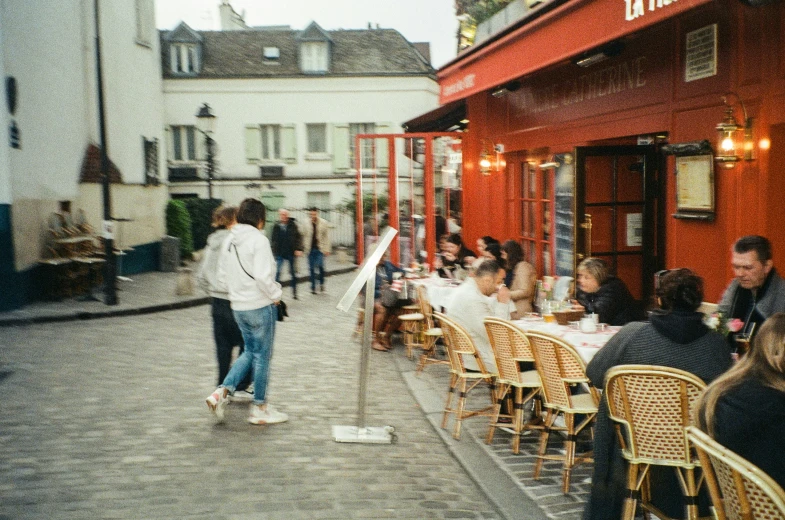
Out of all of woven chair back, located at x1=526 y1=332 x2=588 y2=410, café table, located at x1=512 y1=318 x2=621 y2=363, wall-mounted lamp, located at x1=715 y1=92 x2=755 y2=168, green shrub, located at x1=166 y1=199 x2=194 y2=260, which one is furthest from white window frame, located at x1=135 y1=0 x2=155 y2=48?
woven chair back, located at x1=526 y1=332 x2=588 y2=410

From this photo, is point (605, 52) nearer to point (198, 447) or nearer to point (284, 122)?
point (198, 447)

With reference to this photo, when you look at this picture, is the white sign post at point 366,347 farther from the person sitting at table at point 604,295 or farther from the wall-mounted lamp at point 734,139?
the wall-mounted lamp at point 734,139

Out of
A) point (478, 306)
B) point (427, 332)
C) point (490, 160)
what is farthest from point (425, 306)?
point (490, 160)

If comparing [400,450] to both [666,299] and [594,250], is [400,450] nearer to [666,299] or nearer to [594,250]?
[666,299]

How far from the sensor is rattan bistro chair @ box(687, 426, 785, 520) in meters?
2.61

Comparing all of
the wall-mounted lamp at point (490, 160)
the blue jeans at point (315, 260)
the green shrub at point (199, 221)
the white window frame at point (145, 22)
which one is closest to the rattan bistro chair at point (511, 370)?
the wall-mounted lamp at point (490, 160)

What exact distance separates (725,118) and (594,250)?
341cm

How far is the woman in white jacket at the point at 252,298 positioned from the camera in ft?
22.2

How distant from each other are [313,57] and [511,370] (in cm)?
3049

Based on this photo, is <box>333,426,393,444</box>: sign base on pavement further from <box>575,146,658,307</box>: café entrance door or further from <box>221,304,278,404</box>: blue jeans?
<box>575,146,658,307</box>: café entrance door

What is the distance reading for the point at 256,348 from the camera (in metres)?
6.92

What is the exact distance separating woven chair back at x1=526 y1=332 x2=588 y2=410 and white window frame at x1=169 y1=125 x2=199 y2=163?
3038 cm

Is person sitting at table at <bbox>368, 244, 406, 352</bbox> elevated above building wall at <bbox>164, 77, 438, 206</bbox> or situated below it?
below

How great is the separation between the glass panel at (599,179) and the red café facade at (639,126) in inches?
0.6
